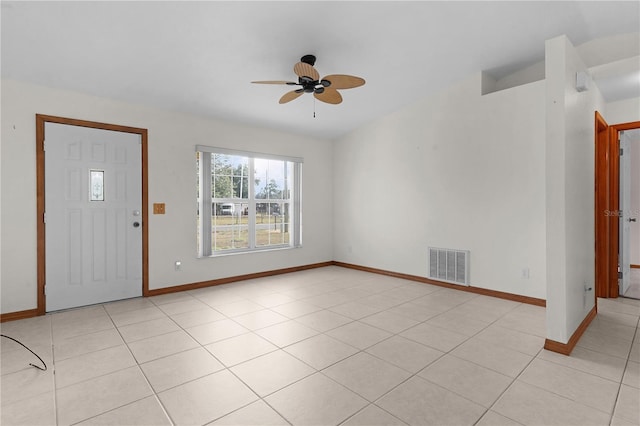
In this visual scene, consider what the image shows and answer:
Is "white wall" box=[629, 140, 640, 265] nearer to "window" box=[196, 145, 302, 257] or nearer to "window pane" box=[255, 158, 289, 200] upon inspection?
"window" box=[196, 145, 302, 257]

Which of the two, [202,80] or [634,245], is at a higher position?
[202,80]

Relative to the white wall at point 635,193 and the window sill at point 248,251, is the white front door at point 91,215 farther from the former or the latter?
the white wall at point 635,193

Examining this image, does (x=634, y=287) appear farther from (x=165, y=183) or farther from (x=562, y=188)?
(x=165, y=183)

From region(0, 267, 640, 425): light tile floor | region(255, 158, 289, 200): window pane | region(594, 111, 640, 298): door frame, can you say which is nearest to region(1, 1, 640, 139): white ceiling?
region(594, 111, 640, 298): door frame

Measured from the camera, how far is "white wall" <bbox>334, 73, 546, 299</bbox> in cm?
399

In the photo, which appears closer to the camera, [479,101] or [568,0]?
[568,0]

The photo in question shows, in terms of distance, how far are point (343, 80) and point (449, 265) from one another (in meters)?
3.14

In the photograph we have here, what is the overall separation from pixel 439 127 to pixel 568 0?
209cm

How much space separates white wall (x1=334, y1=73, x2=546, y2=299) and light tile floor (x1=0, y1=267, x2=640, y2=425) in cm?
81

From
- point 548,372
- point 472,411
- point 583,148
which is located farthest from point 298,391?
point 583,148

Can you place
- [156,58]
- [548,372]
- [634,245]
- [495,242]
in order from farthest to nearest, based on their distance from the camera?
[634,245], [495,242], [156,58], [548,372]

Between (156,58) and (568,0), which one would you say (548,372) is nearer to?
(568,0)

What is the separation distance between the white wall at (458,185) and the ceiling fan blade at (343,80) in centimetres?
220

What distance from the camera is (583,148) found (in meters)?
3.08
